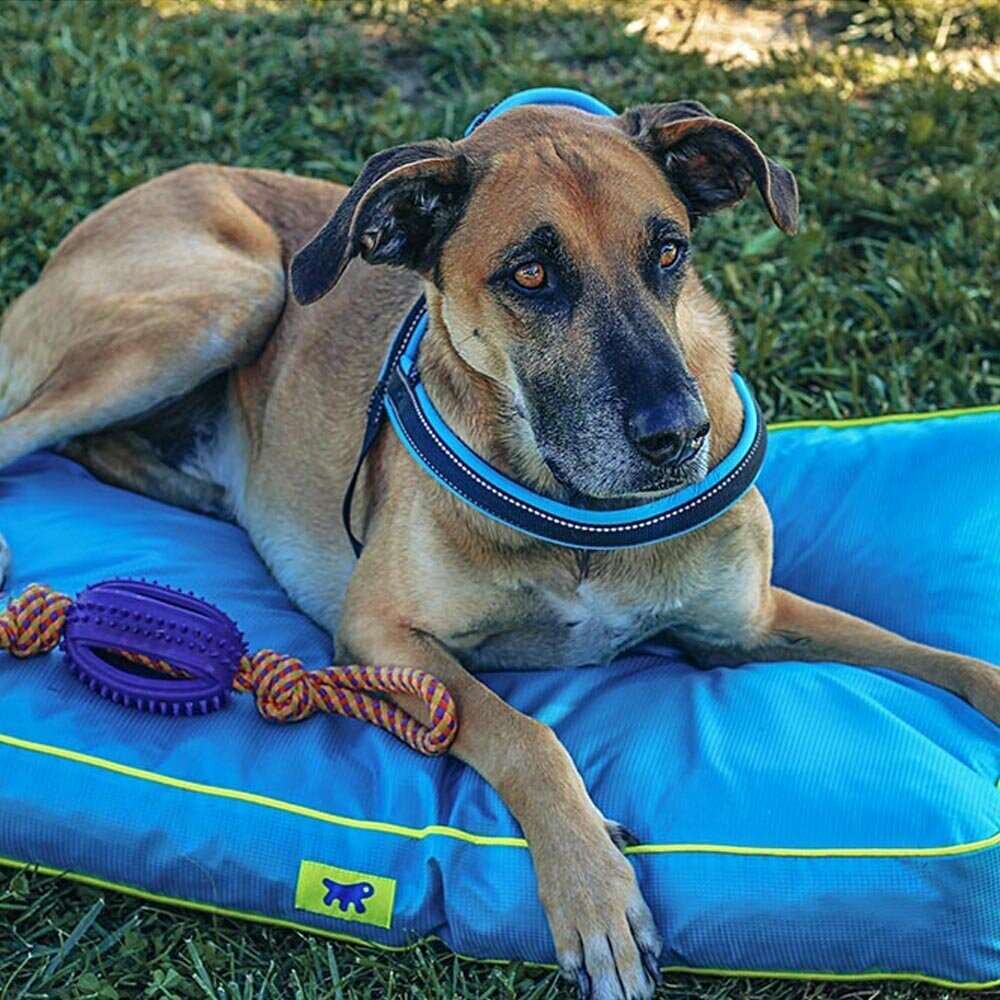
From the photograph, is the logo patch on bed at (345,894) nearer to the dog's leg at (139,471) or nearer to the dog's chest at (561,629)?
the dog's chest at (561,629)

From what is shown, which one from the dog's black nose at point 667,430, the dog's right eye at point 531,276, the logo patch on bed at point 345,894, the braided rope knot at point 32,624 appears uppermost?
the dog's right eye at point 531,276

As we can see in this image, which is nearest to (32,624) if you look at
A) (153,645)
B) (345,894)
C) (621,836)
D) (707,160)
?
(153,645)

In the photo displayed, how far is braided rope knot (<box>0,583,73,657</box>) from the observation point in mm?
3361

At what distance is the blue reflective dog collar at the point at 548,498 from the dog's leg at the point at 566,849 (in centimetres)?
39

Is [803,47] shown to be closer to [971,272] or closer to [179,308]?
[971,272]

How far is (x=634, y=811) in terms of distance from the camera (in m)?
3.02

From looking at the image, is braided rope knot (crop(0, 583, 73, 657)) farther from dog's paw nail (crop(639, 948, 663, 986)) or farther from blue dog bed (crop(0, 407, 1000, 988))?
dog's paw nail (crop(639, 948, 663, 986))

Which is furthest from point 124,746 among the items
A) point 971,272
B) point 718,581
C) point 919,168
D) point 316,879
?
point 919,168

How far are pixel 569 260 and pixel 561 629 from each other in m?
0.89

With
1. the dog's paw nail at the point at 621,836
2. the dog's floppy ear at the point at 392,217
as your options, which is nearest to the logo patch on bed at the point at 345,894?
the dog's paw nail at the point at 621,836

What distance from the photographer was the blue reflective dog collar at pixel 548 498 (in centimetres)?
320

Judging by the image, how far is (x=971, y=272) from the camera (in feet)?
17.0

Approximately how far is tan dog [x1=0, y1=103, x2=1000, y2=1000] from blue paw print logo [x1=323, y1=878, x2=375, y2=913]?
0.33 m

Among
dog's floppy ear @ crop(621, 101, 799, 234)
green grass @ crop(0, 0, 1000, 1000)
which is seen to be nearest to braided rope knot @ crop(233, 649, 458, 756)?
dog's floppy ear @ crop(621, 101, 799, 234)
